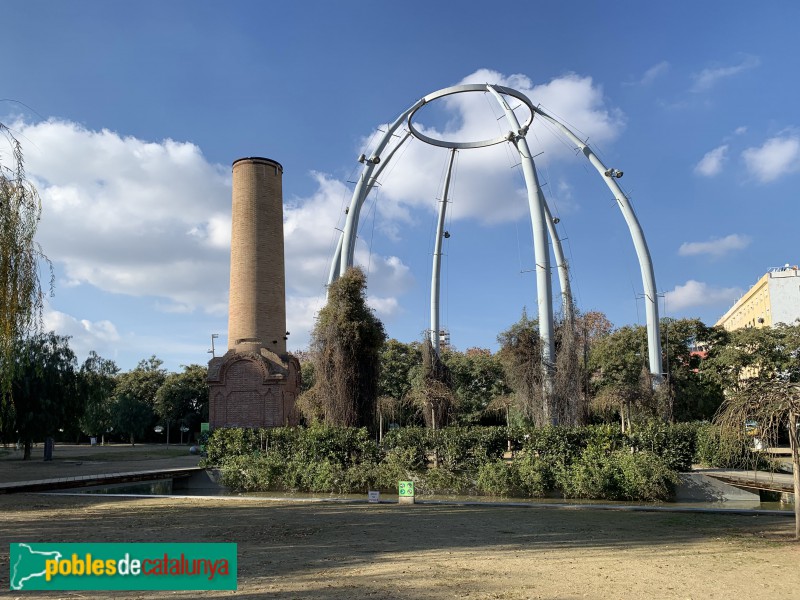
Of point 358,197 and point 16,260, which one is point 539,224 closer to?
point 358,197

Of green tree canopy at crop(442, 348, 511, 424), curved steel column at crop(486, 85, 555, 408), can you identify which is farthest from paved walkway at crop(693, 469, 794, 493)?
green tree canopy at crop(442, 348, 511, 424)

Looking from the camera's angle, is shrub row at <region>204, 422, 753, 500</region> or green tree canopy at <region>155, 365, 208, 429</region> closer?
shrub row at <region>204, 422, 753, 500</region>

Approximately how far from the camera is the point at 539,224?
73.5 feet

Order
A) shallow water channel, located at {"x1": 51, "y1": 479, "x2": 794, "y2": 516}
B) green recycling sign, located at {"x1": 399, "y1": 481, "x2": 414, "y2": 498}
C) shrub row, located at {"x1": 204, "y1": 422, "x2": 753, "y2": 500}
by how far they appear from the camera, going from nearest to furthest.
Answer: shallow water channel, located at {"x1": 51, "y1": 479, "x2": 794, "y2": 516} → green recycling sign, located at {"x1": 399, "y1": 481, "x2": 414, "y2": 498} → shrub row, located at {"x1": 204, "y1": 422, "x2": 753, "y2": 500}

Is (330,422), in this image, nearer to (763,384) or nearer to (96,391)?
(763,384)

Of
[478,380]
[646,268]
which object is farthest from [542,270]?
[478,380]

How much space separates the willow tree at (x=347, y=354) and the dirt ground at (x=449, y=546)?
5122mm

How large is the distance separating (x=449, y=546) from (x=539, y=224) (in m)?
14.7

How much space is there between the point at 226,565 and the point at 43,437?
28814 mm

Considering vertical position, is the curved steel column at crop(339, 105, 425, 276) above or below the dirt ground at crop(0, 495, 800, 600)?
above

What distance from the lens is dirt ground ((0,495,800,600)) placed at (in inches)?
281

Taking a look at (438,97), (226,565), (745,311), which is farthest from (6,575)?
(745,311)

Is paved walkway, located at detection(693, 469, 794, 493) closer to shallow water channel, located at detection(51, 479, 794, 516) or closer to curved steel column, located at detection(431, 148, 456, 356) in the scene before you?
shallow water channel, located at detection(51, 479, 794, 516)

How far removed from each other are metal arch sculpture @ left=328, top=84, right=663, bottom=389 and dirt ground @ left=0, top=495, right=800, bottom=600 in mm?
8994
